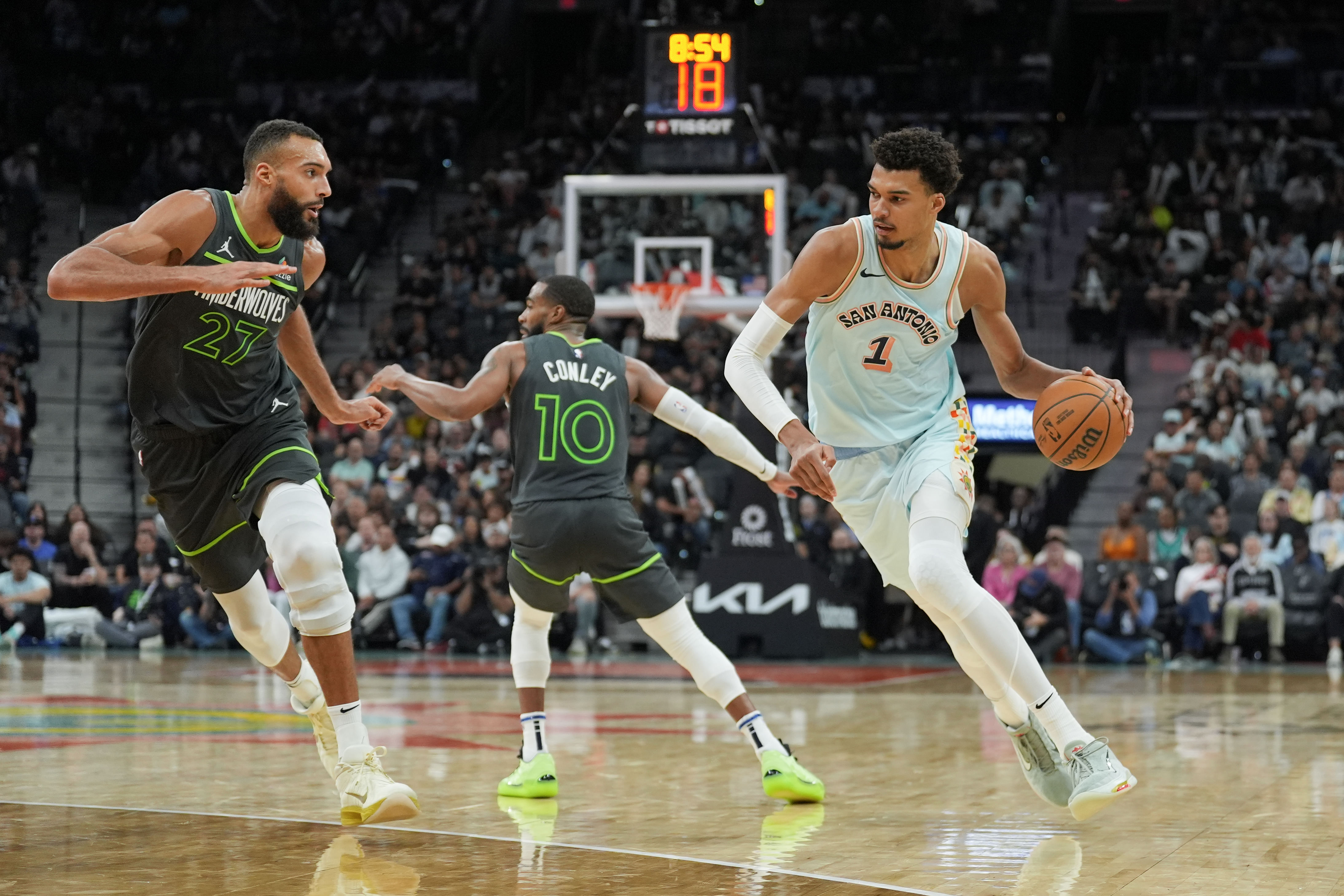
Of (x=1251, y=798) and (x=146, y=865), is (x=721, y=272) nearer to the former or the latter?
(x=1251, y=798)

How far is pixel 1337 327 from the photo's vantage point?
640 inches

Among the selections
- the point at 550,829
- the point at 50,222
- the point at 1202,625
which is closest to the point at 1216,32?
the point at 1202,625

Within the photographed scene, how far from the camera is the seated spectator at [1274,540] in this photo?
13.3 metres

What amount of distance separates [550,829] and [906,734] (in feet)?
10.4

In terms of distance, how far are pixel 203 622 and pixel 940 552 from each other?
10928 mm

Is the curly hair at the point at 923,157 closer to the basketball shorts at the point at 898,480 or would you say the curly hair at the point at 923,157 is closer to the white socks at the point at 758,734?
the basketball shorts at the point at 898,480

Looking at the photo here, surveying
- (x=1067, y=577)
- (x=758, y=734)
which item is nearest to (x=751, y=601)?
(x=1067, y=577)

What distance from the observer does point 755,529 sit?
42.6ft

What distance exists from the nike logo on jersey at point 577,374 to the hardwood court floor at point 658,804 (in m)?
1.47

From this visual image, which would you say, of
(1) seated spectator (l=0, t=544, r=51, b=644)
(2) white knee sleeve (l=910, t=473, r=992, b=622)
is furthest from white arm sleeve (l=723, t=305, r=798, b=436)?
(1) seated spectator (l=0, t=544, r=51, b=644)

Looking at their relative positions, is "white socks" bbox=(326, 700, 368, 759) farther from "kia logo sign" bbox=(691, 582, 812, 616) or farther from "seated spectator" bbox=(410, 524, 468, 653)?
"seated spectator" bbox=(410, 524, 468, 653)

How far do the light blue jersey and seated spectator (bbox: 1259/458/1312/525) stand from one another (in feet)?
31.9

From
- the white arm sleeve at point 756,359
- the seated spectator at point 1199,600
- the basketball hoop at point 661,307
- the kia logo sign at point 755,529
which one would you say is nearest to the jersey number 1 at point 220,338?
the white arm sleeve at point 756,359

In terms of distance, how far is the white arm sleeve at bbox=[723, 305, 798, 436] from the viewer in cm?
489
